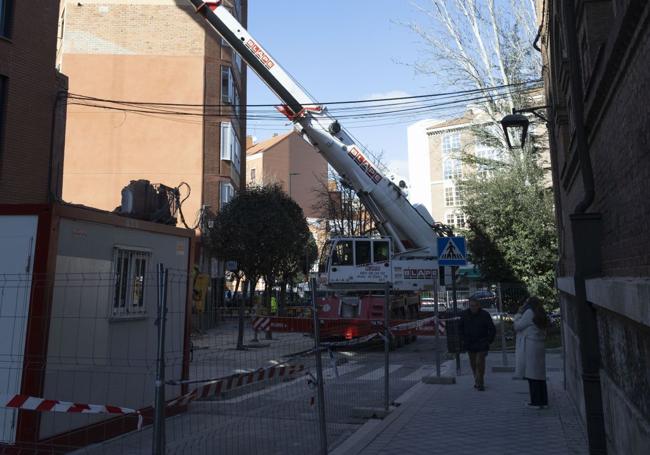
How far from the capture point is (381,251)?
709 inches

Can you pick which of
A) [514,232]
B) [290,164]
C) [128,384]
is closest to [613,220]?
[128,384]

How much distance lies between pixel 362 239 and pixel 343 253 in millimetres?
725

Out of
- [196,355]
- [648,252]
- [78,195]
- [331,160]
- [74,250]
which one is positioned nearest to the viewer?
[648,252]

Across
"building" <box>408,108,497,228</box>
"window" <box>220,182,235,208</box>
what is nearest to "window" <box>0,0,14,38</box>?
"window" <box>220,182,235,208</box>

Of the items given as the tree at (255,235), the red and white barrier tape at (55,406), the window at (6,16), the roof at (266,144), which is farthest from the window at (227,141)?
the roof at (266,144)

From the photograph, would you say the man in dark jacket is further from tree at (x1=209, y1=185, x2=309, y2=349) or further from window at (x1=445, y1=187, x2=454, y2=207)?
window at (x1=445, y1=187, x2=454, y2=207)

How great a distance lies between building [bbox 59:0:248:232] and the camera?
28.4 m

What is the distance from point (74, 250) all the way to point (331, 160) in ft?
44.8

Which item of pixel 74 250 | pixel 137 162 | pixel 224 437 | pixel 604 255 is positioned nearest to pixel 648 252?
pixel 604 255

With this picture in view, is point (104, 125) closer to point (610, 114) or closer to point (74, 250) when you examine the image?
point (74, 250)

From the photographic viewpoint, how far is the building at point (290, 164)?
66.8 metres

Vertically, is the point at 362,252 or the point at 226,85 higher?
the point at 226,85

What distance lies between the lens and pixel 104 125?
29062 mm

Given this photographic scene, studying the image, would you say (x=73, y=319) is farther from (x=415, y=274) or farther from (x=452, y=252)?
(x=415, y=274)
